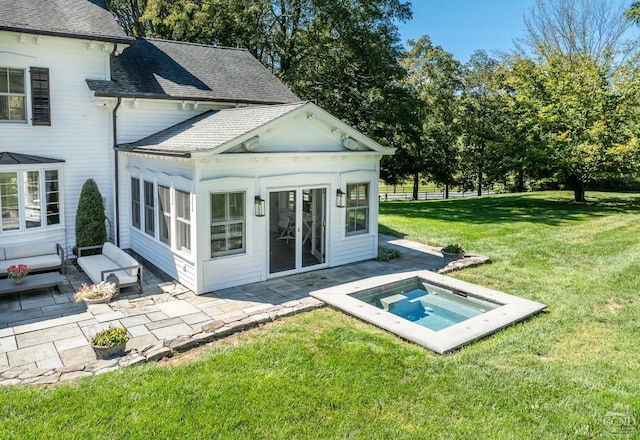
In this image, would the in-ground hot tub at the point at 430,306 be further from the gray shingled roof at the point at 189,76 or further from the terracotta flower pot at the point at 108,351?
the gray shingled roof at the point at 189,76

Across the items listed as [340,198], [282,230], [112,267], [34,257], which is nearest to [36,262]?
[34,257]

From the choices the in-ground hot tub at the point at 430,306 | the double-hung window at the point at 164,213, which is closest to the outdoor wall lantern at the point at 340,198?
the in-ground hot tub at the point at 430,306

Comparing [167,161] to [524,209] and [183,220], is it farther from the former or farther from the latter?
[524,209]

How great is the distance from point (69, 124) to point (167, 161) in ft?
12.4

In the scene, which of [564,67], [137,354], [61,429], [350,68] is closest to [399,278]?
[137,354]

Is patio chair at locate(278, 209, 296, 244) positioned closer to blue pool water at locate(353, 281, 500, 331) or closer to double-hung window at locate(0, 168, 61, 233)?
blue pool water at locate(353, 281, 500, 331)

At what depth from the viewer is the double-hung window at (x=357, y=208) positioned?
11.8 metres

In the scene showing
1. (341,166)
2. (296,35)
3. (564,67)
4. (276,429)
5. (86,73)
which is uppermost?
(296,35)

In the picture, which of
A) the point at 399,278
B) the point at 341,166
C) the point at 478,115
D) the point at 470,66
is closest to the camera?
the point at 399,278

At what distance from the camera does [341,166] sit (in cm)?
1139

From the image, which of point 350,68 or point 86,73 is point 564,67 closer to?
point 350,68

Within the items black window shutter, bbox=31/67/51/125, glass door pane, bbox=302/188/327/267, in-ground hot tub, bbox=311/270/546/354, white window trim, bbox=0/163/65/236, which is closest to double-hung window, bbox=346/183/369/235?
glass door pane, bbox=302/188/327/267

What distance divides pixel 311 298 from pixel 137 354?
350 centimetres

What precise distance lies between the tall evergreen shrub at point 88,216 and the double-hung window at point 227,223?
4.47 m
